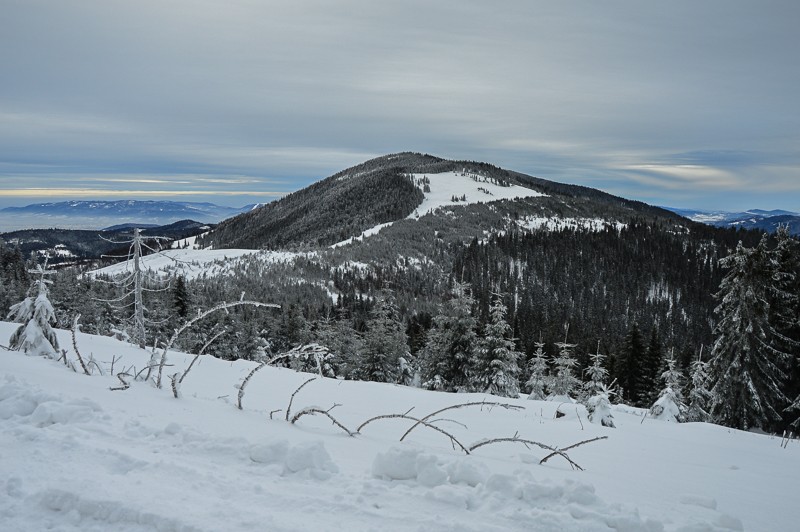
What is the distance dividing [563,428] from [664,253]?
148m

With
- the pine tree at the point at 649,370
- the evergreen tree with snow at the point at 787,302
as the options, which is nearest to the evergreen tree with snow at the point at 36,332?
the evergreen tree with snow at the point at 787,302

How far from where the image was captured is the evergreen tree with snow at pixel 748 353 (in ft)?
56.0

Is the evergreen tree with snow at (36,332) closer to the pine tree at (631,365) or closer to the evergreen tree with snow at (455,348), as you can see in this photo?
the evergreen tree with snow at (455,348)

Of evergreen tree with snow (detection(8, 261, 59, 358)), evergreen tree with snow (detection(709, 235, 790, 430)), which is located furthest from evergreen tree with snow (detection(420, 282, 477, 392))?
evergreen tree with snow (detection(8, 261, 59, 358))

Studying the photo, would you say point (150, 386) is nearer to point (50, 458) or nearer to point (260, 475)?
point (50, 458)

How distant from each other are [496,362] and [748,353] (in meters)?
10.1

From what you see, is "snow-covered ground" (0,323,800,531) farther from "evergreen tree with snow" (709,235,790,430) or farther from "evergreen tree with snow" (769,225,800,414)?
"evergreen tree with snow" (769,225,800,414)

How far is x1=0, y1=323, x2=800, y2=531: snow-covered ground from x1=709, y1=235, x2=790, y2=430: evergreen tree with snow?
1523 cm

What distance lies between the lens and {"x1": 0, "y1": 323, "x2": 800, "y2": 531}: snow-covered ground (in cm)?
250

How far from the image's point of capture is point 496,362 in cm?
2156

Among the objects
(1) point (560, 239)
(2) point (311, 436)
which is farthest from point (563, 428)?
(1) point (560, 239)

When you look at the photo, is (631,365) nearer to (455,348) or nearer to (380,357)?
(455,348)

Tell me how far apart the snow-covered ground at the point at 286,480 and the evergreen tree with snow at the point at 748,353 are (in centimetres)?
1523

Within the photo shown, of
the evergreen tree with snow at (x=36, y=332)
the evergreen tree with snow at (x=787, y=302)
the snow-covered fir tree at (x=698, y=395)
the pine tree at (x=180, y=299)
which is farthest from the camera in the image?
the pine tree at (x=180, y=299)
